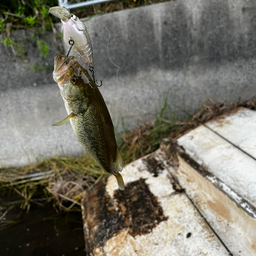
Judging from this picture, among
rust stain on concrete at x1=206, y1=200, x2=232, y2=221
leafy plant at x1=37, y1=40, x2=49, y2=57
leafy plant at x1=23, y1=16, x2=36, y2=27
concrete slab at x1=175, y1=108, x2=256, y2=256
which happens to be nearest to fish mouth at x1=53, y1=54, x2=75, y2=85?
concrete slab at x1=175, y1=108, x2=256, y2=256

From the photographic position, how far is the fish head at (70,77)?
1183 millimetres

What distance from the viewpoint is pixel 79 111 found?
127cm

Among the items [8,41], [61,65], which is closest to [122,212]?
[61,65]

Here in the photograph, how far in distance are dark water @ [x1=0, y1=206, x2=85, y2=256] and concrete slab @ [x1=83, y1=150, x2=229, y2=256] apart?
685mm

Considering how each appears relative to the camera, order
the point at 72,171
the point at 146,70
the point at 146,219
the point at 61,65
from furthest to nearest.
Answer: the point at 72,171, the point at 146,70, the point at 146,219, the point at 61,65

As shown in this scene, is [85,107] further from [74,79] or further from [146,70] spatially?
[146,70]

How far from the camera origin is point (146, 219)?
2.29 metres

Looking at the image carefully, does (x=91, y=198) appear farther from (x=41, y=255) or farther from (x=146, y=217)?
(x=41, y=255)

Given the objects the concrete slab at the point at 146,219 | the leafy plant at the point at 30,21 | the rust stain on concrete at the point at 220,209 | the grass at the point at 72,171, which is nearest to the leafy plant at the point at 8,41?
the leafy plant at the point at 30,21

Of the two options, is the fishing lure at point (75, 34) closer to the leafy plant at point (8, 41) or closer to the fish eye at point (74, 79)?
the fish eye at point (74, 79)

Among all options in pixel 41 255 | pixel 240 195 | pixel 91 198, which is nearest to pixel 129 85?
pixel 91 198

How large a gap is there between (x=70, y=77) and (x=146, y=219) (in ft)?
5.30

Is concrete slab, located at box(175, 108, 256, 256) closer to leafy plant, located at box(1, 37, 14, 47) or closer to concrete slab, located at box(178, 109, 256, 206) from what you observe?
concrete slab, located at box(178, 109, 256, 206)

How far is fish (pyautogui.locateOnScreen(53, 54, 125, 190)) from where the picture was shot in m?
1.20
